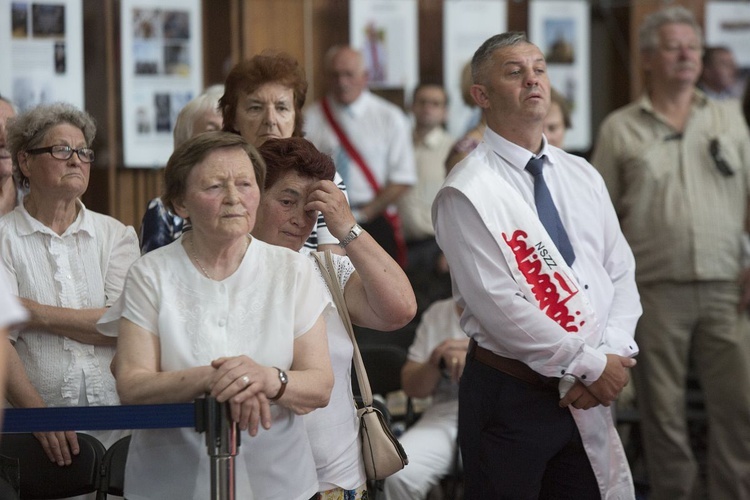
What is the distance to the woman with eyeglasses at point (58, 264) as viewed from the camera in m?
3.02

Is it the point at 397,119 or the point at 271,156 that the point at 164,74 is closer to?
the point at 397,119

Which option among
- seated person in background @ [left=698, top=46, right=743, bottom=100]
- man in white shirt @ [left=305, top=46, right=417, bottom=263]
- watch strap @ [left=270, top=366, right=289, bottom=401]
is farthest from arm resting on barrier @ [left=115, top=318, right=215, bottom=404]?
seated person in background @ [left=698, top=46, right=743, bottom=100]

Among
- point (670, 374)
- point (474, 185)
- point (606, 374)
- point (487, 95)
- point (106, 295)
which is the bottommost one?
point (670, 374)

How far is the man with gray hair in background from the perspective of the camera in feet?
15.1

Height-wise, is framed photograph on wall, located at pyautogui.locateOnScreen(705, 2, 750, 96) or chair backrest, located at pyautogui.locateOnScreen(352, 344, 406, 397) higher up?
framed photograph on wall, located at pyautogui.locateOnScreen(705, 2, 750, 96)

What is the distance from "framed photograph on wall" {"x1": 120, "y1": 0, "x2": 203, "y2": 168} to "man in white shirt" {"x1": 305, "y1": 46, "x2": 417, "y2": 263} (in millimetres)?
719

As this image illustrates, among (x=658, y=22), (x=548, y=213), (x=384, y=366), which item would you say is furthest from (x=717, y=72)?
(x=548, y=213)

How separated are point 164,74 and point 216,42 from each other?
54 centimetres

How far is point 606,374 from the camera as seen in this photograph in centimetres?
305

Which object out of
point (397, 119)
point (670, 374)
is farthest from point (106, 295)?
point (397, 119)

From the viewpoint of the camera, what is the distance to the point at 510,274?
10.1ft

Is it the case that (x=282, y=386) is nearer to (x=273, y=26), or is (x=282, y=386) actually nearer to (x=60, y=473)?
(x=60, y=473)

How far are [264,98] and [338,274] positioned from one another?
0.81m

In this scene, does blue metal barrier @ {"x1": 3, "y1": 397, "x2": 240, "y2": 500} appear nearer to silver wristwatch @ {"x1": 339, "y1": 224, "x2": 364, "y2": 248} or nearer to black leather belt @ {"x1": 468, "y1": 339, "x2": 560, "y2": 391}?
silver wristwatch @ {"x1": 339, "y1": 224, "x2": 364, "y2": 248}
